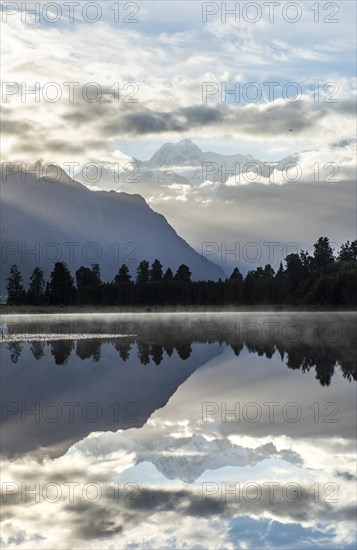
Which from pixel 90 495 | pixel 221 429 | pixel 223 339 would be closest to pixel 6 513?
pixel 90 495

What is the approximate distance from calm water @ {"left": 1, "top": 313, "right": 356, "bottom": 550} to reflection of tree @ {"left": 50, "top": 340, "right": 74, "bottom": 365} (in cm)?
683

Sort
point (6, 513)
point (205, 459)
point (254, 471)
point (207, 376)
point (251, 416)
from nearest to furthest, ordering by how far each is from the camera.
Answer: point (6, 513) < point (254, 471) < point (205, 459) < point (251, 416) < point (207, 376)

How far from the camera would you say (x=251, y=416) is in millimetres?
25594

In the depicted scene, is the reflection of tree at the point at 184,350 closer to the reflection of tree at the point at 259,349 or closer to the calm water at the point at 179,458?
the reflection of tree at the point at 259,349

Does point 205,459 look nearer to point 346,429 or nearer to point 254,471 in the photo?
point 254,471

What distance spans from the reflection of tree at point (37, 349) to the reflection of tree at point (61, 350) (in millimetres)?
807

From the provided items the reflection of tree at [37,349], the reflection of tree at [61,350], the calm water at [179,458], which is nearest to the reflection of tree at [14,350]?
the reflection of tree at [37,349]

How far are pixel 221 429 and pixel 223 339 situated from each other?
4403 cm

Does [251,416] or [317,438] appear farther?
[251,416]

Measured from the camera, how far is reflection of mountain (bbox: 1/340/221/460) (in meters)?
23.5

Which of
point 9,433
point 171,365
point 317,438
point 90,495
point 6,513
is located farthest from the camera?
point 171,365

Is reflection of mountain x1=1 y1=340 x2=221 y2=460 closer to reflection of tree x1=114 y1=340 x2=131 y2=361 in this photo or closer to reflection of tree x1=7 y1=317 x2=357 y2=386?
reflection of tree x1=114 y1=340 x2=131 y2=361

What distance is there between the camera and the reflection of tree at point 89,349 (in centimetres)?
4961

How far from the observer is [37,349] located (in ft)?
183
